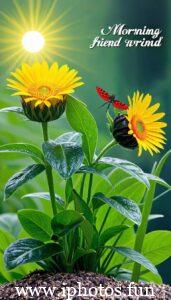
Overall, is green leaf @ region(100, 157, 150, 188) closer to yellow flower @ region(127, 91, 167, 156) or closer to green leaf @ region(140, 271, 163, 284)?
yellow flower @ region(127, 91, 167, 156)

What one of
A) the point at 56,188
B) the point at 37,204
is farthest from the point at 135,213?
the point at 37,204

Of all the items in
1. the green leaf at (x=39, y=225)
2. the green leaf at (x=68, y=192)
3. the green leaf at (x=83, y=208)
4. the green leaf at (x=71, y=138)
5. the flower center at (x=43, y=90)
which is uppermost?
the flower center at (x=43, y=90)

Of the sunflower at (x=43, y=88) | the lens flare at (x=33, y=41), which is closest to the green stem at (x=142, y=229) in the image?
the sunflower at (x=43, y=88)

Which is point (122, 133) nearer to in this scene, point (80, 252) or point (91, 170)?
point (91, 170)

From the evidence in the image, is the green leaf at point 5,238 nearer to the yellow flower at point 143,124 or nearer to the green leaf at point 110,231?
the green leaf at point 110,231

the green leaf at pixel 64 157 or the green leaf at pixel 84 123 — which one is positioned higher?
the green leaf at pixel 84 123

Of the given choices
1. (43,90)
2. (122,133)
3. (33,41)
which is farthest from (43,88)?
(33,41)
